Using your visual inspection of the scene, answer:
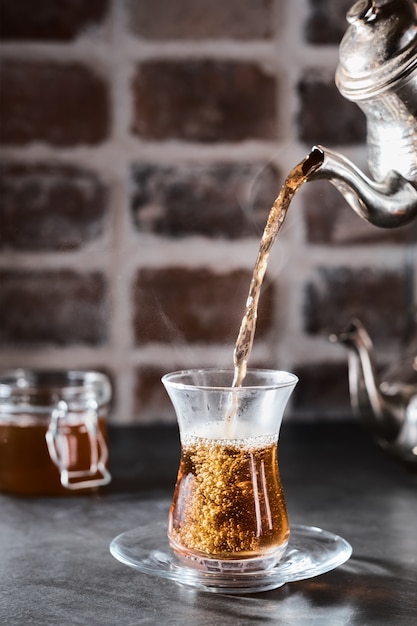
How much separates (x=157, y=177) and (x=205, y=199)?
7 centimetres

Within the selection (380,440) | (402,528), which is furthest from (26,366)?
(402,528)

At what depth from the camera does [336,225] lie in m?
1.31

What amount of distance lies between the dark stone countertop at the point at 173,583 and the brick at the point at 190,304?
0.67ft

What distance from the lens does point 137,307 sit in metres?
1.29

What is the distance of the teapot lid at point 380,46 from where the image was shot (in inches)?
27.3

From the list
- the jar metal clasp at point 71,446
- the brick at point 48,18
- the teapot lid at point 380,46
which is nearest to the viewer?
the teapot lid at point 380,46

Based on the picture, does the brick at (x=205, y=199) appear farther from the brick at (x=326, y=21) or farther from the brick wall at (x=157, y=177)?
the brick at (x=326, y=21)

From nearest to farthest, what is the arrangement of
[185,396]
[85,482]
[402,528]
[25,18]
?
[185,396] → [402,528] → [85,482] → [25,18]

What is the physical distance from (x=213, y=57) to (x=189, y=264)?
0.28 m

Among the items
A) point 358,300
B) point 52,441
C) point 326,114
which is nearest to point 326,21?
point 326,114

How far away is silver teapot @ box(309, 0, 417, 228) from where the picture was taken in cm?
70

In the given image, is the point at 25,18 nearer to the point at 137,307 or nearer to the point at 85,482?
the point at 137,307

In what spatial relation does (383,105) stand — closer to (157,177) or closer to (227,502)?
(227,502)

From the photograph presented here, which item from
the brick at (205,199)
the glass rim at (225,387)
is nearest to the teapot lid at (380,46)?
the glass rim at (225,387)
